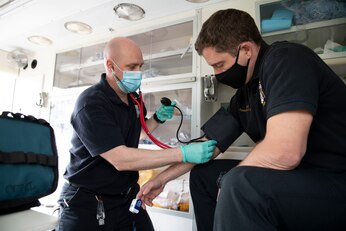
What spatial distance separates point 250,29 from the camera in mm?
1010

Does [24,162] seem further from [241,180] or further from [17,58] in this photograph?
[17,58]

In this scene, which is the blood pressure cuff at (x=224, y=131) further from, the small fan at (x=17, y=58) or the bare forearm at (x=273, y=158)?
the small fan at (x=17, y=58)

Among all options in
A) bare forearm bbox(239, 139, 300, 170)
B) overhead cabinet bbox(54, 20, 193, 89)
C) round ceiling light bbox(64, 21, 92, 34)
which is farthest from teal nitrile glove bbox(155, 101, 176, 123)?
round ceiling light bbox(64, 21, 92, 34)

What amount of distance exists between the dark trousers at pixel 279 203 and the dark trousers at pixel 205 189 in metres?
0.36

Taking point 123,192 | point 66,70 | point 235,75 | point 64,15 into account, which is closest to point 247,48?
point 235,75

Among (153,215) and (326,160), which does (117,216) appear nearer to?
(153,215)

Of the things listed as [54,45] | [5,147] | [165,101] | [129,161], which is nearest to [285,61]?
[129,161]

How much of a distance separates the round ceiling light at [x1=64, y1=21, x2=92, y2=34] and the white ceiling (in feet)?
0.14

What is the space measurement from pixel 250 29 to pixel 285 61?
32 cm

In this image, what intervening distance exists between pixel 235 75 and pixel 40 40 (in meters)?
2.24

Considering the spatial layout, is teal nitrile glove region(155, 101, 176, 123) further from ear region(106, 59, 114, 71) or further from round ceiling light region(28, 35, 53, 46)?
round ceiling light region(28, 35, 53, 46)

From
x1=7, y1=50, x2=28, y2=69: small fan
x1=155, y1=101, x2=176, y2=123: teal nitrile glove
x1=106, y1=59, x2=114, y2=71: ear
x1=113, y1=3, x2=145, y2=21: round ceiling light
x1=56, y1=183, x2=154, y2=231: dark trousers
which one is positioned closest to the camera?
x1=56, y1=183, x2=154, y2=231: dark trousers

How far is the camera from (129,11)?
1.85 m

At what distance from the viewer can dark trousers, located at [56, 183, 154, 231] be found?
113cm
